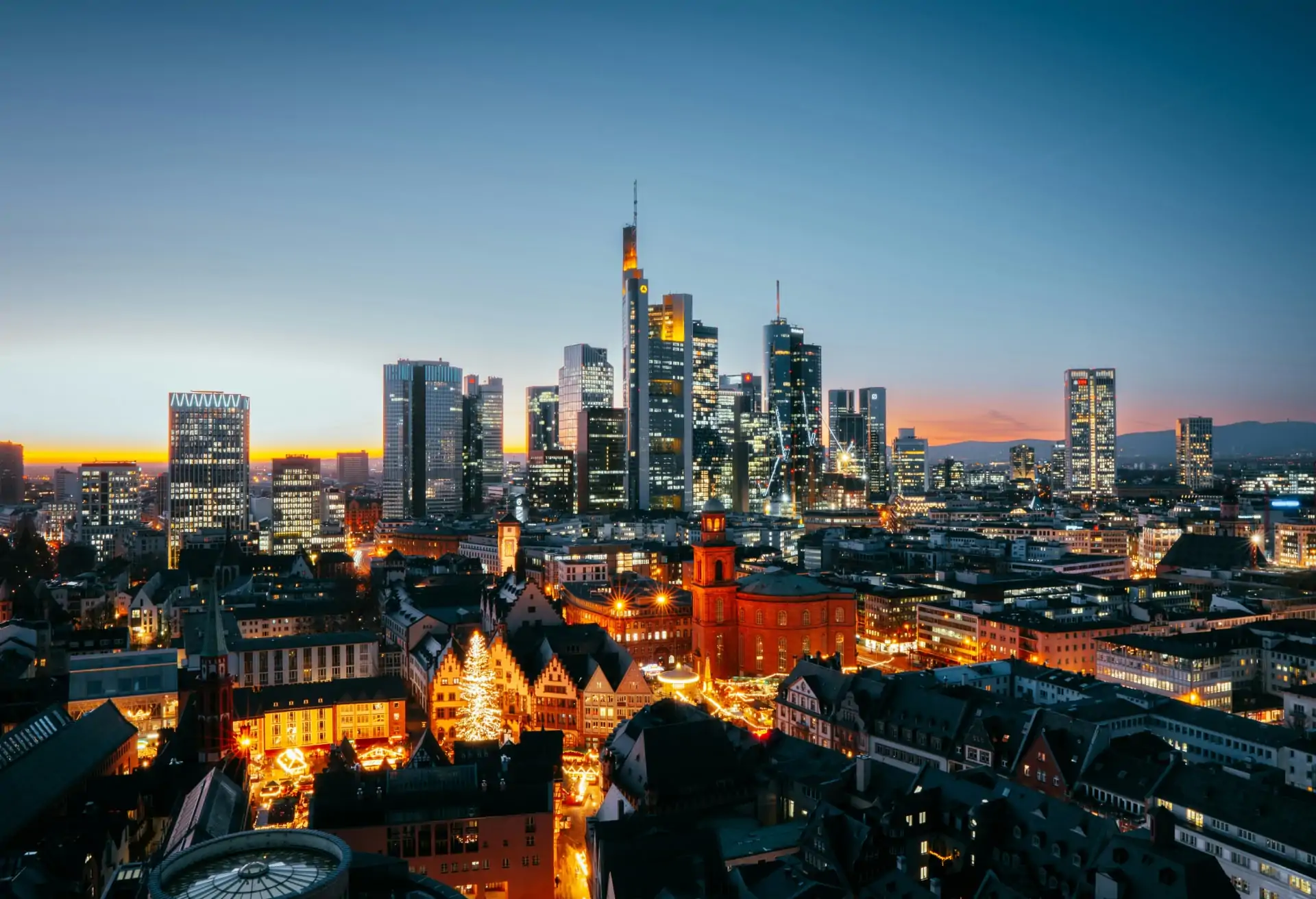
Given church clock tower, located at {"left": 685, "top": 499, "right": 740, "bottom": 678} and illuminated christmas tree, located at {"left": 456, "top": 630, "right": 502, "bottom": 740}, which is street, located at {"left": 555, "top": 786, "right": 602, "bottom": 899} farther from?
church clock tower, located at {"left": 685, "top": 499, "right": 740, "bottom": 678}

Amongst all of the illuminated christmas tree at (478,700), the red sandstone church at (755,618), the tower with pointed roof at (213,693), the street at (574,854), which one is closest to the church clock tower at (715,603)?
the red sandstone church at (755,618)

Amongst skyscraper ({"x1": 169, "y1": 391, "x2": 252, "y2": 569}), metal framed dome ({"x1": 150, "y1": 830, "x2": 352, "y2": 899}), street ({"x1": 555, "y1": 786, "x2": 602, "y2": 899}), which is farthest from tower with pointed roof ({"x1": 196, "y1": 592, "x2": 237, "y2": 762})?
skyscraper ({"x1": 169, "y1": 391, "x2": 252, "y2": 569})

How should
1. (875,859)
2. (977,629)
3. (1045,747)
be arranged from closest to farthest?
1. (875,859)
2. (1045,747)
3. (977,629)

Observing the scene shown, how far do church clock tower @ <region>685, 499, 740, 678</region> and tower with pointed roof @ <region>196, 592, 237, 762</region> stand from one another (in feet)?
136

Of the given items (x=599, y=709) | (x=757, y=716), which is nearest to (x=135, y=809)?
(x=599, y=709)

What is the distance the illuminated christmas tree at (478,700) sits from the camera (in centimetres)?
5553

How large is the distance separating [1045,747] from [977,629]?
46.4 meters

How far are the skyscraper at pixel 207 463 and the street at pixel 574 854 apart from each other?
14886 cm

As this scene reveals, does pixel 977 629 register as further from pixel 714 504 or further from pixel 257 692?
pixel 257 692


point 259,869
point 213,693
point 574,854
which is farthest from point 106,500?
point 259,869

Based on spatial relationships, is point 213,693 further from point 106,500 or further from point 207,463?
point 106,500

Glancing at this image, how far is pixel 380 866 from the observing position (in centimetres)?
3150

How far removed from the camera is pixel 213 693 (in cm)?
4916

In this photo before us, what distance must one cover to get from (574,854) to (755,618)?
40.1 meters
